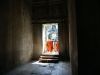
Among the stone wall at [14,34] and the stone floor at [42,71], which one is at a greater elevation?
the stone wall at [14,34]

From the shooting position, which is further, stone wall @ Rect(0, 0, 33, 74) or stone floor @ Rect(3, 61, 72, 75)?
stone wall @ Rect(0, 0, 33, 74)

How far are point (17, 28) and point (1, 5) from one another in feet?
5.22

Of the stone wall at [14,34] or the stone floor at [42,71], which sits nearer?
the stone floor at [42,71]

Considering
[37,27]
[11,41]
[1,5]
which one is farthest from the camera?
[37,27]

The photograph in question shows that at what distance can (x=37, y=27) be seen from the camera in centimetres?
799

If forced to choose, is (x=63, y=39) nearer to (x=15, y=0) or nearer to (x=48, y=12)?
(x=48, y=12)

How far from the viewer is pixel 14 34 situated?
5.48 metres

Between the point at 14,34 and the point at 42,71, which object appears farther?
the point at 14,34

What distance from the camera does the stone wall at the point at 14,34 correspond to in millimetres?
4551

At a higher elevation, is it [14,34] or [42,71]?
[14,34]

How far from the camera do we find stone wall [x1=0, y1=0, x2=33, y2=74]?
4.55 m

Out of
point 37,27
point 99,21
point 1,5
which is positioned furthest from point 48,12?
point 99,21

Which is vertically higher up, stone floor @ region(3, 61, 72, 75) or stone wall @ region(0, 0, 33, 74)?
stone wall @ region(0, 0, 33, 74)

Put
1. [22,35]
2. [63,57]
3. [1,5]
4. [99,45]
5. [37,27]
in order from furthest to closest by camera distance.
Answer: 1. [37,27]
2. [63,57]
3. [22,35]
4. [1,5]
5. [99,45]
